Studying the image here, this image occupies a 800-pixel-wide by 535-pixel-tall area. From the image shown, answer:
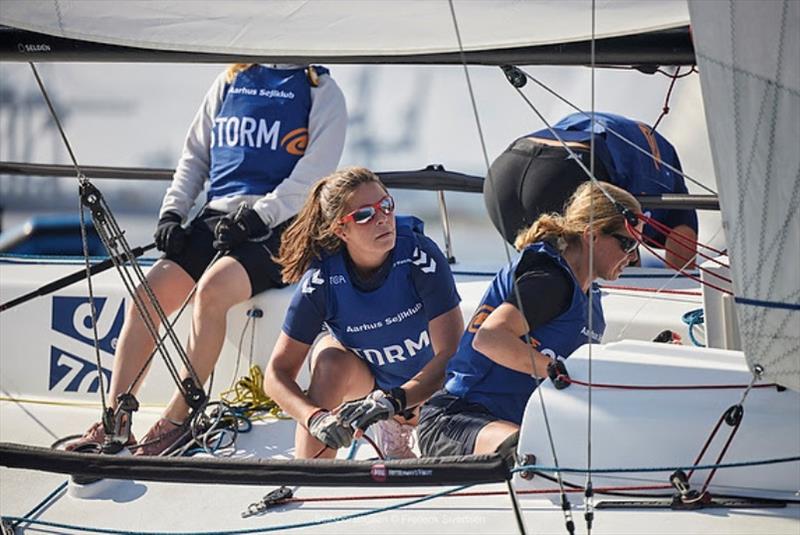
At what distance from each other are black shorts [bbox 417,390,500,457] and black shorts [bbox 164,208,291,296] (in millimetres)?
876

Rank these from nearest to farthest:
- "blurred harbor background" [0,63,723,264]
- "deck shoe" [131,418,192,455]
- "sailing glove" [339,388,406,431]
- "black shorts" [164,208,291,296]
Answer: "sailing glove" [339,388,406,431]
"deck shoe" [131,418,192,455]
"black shorts" [164,208,291,296]
"blurred harbor background" [0,63,723,264]

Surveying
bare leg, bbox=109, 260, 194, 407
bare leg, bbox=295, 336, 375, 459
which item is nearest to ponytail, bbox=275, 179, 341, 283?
bare leg, bbox=295, 336, 375, 459

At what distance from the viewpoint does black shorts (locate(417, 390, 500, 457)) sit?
243cm

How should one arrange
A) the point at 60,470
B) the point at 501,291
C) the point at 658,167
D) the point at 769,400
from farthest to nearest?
the point at 658,167 → the point at 501,291 → the point at 769,400 → the point at 60,470

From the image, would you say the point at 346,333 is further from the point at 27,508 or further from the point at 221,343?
the point at 27,508

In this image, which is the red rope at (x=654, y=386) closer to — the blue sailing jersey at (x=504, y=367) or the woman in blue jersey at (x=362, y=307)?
the blue sailing jersey at (x=504, y=367)

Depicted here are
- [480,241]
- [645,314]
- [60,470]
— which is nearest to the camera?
[60,470]

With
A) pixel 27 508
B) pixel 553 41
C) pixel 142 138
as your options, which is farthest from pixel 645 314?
pixel 142 138

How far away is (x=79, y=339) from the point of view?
361cm

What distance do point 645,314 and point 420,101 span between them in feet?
31.5

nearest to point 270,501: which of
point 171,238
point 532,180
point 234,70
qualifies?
point 171,238

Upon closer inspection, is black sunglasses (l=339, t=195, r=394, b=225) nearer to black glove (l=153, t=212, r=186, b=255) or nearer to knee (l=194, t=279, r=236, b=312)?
knee (l=194, t=279, r=236, b=312)

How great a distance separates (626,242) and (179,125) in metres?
11.2

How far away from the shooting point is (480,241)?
1252 cm
